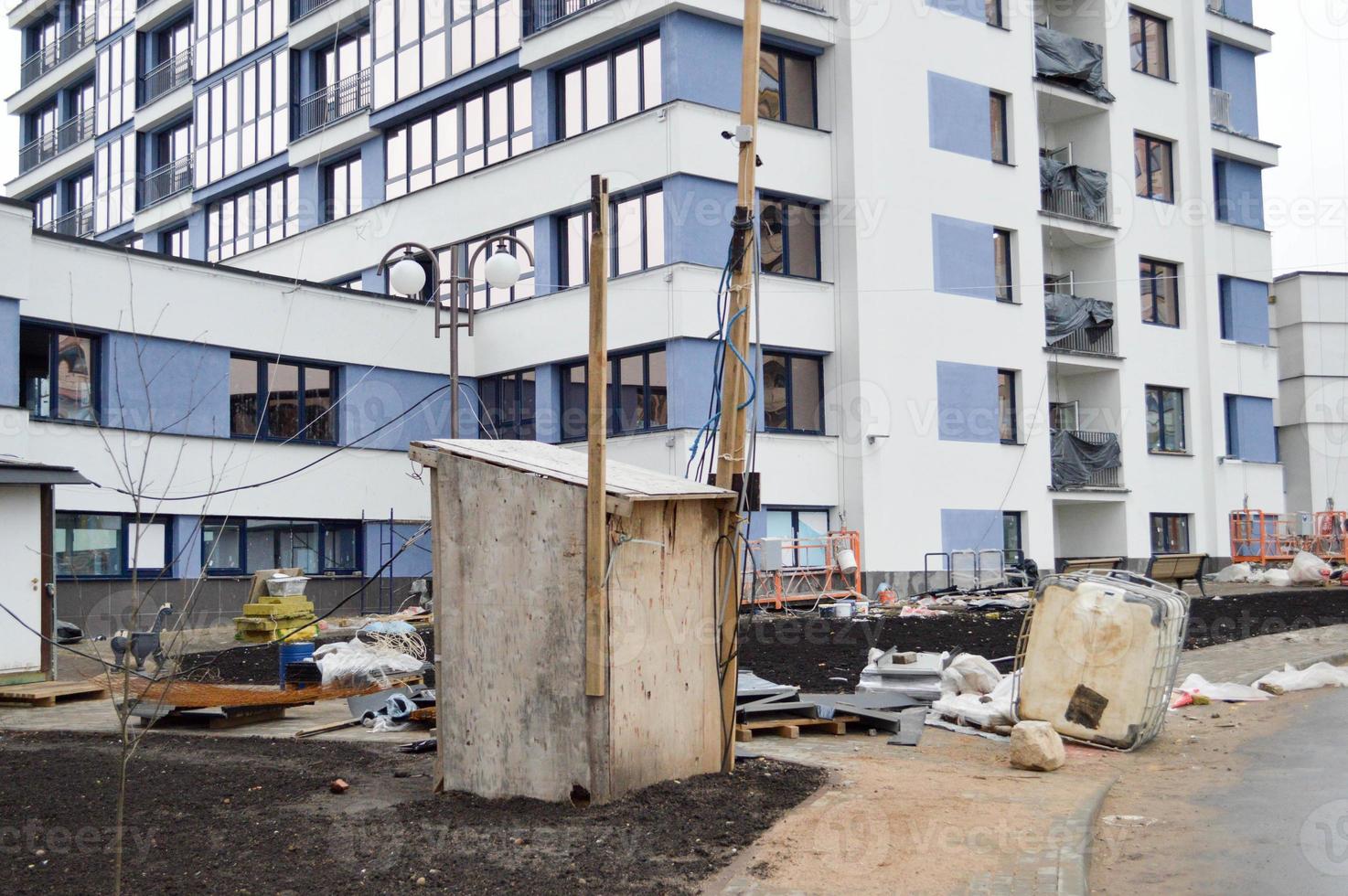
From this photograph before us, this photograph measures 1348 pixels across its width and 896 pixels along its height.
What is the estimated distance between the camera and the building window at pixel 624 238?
92.6 feet

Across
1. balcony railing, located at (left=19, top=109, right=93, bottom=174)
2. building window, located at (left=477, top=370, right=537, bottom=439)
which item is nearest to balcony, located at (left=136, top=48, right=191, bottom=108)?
balcony railing, located at (left=19, top=109, right=93, bottom=174)

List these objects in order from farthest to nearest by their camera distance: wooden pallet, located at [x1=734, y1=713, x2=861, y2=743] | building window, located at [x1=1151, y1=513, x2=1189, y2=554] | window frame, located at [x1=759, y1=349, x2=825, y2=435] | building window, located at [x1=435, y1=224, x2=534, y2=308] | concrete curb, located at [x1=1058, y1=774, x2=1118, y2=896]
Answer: building window, located at [x1=1151, y1=513, x2=1189, y2=554], building window, located at [x1=435, y1=224, x2=534, y2=308], window frame, located at [x1=759, y1=349, x2=825, y2=435], wooden pallet, located at [x1=734, y1=713, x2=861, y2=743], concrete curb, located at [x1=1058, y1=774, x2=1118, y2=896]

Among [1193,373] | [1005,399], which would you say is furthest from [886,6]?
[1193,373]

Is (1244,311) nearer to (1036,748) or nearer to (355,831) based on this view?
(1036,748)

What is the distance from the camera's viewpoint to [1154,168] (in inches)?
1499

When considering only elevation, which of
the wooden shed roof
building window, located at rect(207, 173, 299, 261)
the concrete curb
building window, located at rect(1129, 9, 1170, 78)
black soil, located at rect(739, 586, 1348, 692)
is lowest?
the concrete curb

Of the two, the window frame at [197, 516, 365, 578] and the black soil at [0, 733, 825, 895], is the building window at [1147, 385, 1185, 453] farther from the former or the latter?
the black soil at [0, 733, 825, 895]

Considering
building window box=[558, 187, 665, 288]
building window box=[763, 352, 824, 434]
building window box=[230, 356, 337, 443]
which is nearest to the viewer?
building window box=[558, 187, 665, 288]

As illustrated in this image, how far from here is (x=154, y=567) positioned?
27.1 meters

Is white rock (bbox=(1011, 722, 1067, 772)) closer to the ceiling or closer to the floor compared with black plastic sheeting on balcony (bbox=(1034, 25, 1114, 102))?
closer to the floor

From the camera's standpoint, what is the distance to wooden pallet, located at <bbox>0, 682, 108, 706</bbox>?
14398 millimetres

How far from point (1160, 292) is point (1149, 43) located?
7466 millimetres

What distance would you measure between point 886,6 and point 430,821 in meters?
27.4

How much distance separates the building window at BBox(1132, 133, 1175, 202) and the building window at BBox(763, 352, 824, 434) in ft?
45.0
